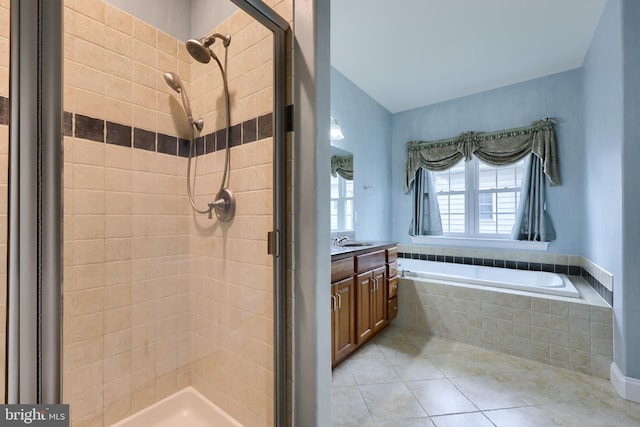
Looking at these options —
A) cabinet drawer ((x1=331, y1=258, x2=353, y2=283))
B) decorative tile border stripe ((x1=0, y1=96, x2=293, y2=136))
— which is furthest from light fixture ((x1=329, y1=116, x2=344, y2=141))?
decorative tile border stripe ((x1=0, y1=96, x2=293, y2=136))

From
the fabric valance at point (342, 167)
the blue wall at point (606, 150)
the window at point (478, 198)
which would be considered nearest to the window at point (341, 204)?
the fabric valance at point (342, 167)

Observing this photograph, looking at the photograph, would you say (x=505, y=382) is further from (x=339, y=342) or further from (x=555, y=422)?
(x=339, y=342)

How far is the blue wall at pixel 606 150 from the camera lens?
1962 mm

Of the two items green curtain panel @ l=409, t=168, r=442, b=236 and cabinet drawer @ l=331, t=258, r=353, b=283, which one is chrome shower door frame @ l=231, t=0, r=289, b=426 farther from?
green curtain panel @ l=409, t=168, r=442, b=236

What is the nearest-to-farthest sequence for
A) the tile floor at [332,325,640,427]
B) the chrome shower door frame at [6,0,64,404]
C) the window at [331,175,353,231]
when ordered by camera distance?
the chrome shower door frame at [6,0,64,404]
the tile floor at [332,325,640,427]
the window at [331,175,353,231]

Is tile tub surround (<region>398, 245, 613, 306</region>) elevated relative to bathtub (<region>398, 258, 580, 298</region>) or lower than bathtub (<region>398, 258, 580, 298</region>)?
elevated

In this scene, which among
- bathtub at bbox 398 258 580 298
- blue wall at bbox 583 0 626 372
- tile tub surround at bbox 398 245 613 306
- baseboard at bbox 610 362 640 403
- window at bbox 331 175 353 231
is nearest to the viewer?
baseboard at bbox 610 362 640 403

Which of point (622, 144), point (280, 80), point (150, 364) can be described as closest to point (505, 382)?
point (622, 144)

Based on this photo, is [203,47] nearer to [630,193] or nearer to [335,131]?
[335,131]

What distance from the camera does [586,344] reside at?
215cm

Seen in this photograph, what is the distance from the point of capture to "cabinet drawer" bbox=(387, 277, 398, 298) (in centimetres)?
283

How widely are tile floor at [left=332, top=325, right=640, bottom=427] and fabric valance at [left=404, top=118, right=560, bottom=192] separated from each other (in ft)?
6.90

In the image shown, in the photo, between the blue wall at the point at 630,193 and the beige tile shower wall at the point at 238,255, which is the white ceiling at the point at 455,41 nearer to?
the blue wall at the point at 630,193

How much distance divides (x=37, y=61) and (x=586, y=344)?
3.22m
